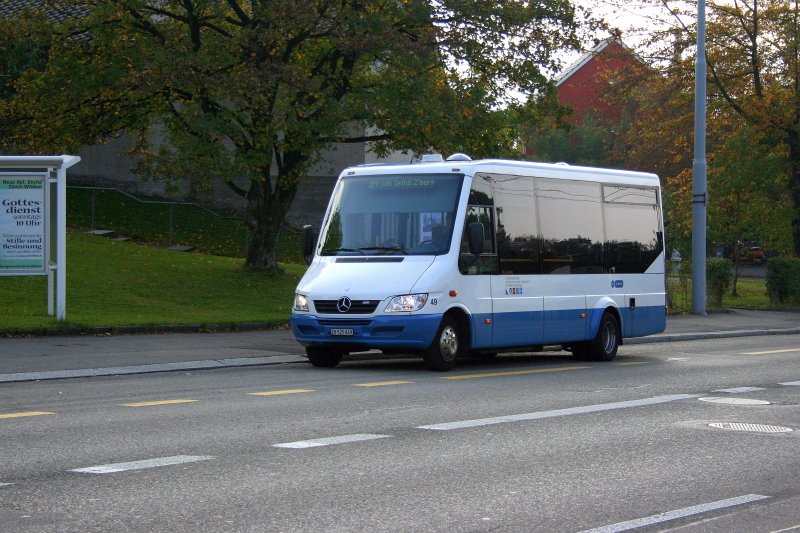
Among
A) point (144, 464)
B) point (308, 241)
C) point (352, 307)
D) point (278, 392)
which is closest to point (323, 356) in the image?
point (352, 307)

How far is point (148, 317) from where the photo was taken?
22094mm

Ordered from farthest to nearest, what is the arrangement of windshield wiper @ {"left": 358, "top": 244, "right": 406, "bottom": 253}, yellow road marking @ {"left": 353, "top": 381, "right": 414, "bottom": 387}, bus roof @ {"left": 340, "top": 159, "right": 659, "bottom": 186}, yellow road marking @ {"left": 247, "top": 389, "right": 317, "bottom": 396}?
bus roof @ {"left": 340, "top": 159, "right": 659, "bottom": 186} < windshield wiper @ {"left": 358, "top": 244, "right": 406, "bottom": 253} < yellow road marking @ {"left": 353, "top": 381, "right": 414, "bottom": 387} < yellow road marking @ {"left": 247, "top": 389, "right": 317, "bottom": 396}

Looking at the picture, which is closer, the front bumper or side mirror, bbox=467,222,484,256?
the front bumper

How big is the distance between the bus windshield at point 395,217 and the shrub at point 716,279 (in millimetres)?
18972

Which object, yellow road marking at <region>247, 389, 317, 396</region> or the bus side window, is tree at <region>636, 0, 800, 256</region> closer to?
the bus side window

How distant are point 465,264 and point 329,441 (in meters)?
7.42

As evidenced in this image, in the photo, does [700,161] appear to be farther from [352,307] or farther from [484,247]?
[352,307]

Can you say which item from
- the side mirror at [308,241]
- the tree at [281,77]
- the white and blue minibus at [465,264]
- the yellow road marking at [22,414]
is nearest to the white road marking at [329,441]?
the yellow road marking at [22,414]

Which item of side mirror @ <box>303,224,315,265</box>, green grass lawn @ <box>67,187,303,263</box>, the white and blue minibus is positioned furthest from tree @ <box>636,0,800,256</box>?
side mirror @ <box>303,224,315,265</box>

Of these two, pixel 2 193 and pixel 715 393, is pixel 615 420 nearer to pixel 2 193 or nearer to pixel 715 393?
pixel 715 393

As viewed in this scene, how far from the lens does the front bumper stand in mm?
16094

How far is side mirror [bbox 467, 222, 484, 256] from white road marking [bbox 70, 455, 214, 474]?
336 inches

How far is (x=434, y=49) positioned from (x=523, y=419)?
739 inches

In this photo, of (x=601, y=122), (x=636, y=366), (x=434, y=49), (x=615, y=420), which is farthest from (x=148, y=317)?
(x=601, y=122)
